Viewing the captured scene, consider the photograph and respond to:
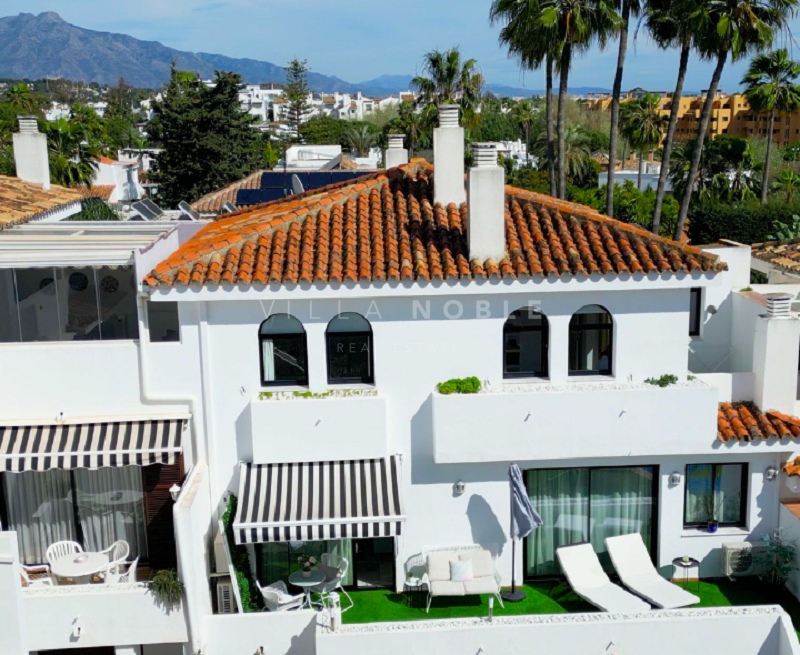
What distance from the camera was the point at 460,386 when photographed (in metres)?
22.6

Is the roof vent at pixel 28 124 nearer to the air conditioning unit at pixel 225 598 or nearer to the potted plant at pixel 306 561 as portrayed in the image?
the air conditioning unit at pixel 225 598

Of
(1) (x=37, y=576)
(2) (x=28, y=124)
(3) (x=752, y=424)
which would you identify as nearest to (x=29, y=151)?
(2) (x=28, y=124)

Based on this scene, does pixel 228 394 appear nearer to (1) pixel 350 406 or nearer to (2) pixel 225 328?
(2) pixel 225 328

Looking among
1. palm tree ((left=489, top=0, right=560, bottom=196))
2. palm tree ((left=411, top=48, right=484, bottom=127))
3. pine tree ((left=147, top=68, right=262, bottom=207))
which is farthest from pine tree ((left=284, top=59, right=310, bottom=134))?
palm tree ((left=489, top=0, right=560, bottom=196))

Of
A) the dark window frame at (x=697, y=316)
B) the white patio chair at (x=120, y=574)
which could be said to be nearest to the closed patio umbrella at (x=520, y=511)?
the dark window frame at (x=697, y=316)

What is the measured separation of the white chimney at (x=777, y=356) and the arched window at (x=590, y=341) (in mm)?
4209

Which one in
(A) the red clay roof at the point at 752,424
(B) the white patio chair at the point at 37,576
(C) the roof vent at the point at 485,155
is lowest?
(B) the white patio chair at the point at 37,576

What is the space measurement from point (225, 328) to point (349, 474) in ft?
16.2

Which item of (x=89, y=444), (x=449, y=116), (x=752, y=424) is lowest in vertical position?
(x=752, y=424)

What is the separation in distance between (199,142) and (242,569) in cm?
8095

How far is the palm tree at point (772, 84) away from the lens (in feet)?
268

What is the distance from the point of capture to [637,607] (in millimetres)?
21875

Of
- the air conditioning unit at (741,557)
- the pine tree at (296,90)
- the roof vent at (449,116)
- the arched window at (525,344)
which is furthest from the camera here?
the pine tree at (296,90)

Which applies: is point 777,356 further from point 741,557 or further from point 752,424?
point 741,557
